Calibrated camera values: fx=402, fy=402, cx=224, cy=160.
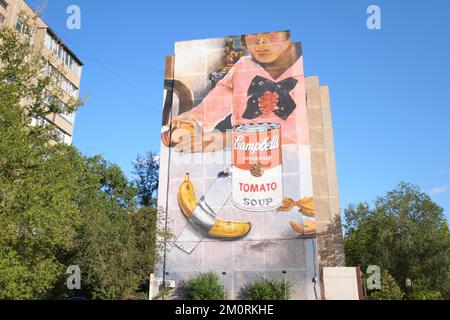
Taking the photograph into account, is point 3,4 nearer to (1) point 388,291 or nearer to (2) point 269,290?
(2) point 269,290

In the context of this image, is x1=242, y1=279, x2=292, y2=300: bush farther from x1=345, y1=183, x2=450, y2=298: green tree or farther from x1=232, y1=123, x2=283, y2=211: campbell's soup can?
x1=345, y1=183, x2=450, y2=298: green tree

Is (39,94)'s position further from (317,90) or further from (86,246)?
(317,90)

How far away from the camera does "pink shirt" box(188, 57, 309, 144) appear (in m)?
39.0

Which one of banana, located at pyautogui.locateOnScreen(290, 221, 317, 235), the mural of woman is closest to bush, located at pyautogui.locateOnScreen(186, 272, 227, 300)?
banana, located at pyautogui.locateOnScreen(290, 221, 317, 235)

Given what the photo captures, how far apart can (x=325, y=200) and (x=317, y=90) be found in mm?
12732

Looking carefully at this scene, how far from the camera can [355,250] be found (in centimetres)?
5291

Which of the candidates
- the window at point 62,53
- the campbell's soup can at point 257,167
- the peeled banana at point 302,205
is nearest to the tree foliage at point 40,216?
the campbell's soup can at point 257,167

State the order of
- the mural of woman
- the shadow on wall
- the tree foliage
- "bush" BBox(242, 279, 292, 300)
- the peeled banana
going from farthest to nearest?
the shadow on wall → the mural of woman → the peeled banana → "bush" BBox(242, 279, 292, 300) → the tree foliage

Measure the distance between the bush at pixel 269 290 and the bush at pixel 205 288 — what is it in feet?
7.56

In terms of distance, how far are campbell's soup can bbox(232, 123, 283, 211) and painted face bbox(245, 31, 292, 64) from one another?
7.51 m

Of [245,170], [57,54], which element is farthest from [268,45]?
[57,54]

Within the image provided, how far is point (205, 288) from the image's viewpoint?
109ft

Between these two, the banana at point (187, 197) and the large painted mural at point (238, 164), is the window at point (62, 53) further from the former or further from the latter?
the banana at point (187, 197)

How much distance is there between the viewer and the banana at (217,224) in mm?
36469
